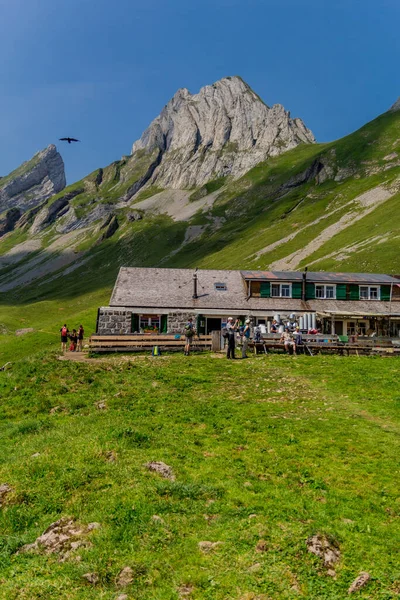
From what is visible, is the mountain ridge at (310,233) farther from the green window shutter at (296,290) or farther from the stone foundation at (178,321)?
the stone foundation at (178,321)

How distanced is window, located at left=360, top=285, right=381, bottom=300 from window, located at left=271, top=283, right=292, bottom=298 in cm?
921

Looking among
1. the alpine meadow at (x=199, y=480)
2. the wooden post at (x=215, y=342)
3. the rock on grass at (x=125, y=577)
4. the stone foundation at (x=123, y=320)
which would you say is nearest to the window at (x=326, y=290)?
the stone foundation at (x=123, y=320)

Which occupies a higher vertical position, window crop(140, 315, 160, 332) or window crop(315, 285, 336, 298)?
window crop(315, 285, 336, 298)

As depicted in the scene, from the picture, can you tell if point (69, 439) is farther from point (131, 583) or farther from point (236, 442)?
point (131, 583)

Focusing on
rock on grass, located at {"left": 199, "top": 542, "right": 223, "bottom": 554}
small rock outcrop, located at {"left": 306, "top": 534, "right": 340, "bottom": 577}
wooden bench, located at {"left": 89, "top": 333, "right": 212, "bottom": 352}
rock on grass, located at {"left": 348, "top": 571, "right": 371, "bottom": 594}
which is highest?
wooden bench, located at {"left": 89, "top": 333, "right": 212, "bottom": 352}

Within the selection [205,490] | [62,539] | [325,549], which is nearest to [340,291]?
[205,490]

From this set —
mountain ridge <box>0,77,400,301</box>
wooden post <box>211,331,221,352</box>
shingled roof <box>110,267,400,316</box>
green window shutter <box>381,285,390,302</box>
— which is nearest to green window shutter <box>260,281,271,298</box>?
shingled roof <box>110,267,400,316</box>

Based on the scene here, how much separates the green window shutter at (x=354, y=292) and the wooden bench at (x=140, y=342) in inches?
939

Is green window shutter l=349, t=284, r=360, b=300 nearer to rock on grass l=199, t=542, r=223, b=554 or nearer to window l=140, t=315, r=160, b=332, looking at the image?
window l=140, t=315, r=160, b=332

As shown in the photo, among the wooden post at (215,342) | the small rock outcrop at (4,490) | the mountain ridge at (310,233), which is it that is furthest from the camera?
the mountain ridge at (310,233)

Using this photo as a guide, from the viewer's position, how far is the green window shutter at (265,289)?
2030 inches

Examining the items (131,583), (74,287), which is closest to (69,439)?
(131,583)

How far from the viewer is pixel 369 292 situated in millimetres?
52656

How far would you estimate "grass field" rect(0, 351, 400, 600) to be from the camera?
744cm
